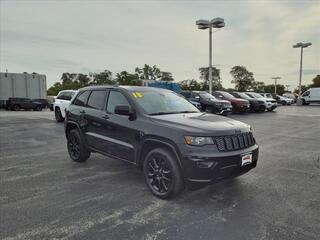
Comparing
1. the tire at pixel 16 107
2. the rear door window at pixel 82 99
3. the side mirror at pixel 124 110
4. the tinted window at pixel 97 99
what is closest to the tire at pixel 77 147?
the rear door window at pixel 82 99

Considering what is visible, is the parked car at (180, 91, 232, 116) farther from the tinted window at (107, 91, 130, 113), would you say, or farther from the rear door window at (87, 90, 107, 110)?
the tinted window at (107, 91, 130, 113)

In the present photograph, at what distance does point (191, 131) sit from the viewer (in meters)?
3.82

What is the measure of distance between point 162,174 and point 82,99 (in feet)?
9.44

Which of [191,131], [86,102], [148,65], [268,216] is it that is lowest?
[268,216]

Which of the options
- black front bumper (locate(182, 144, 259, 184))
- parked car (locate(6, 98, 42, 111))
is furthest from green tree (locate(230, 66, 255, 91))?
black front bumper (locate(182, 144, 259, 184))

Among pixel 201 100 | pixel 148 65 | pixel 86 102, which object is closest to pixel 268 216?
pixel 86 102

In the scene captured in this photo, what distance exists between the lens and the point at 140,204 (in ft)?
13.1

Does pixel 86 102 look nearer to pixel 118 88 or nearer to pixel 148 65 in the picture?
pixel 118 88

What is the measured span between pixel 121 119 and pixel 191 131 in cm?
Result: 148

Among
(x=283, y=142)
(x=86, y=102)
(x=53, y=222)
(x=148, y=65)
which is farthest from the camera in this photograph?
(x=148, y=65)

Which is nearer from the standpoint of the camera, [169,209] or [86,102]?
[169,209]

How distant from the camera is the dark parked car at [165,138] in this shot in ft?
12.4

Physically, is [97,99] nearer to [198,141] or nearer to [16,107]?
[198,141]

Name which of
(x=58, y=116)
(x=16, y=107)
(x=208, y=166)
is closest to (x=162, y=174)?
(x=208, y=166)
